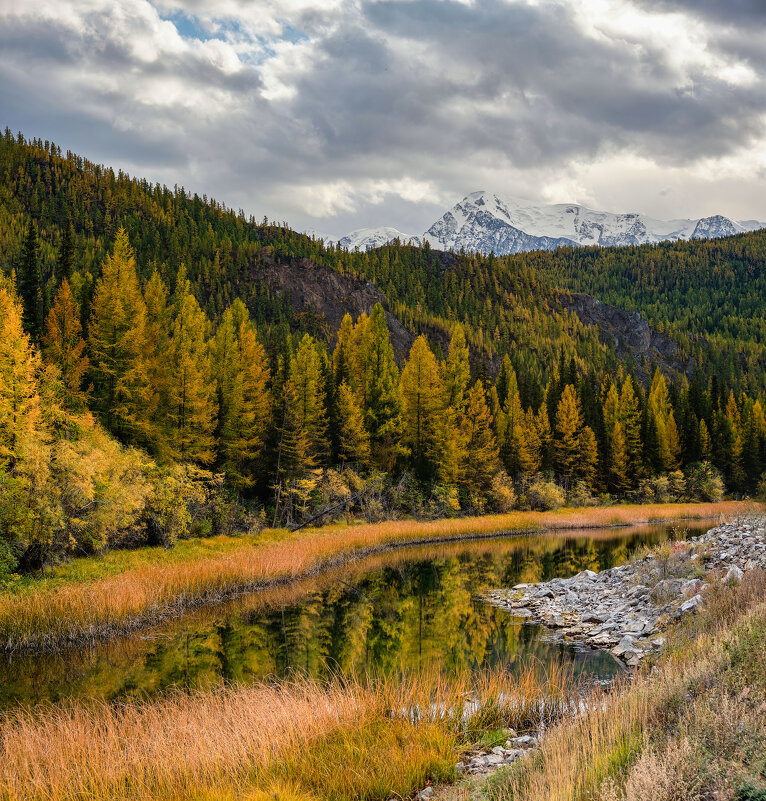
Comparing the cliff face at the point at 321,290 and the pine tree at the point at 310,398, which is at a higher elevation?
the cliff face at the point at 321,290

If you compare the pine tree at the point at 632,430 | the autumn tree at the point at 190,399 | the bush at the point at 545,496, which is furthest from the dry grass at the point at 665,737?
the pine tree at the point at 632,430

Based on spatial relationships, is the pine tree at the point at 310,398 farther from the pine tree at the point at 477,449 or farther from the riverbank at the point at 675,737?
the riverbank at the point at 675,737

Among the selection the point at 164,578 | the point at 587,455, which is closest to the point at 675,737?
the point at 164,578

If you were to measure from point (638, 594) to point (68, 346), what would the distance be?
129 ft

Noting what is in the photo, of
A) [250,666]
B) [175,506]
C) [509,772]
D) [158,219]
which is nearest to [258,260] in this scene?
[158,219]

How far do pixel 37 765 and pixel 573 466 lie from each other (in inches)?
3145

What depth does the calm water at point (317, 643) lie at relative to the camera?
53.4ft

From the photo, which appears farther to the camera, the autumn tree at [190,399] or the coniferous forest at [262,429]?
the autumn tree at [190,399]

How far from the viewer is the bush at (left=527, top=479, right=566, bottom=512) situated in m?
71.7

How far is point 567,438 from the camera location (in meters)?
81.7

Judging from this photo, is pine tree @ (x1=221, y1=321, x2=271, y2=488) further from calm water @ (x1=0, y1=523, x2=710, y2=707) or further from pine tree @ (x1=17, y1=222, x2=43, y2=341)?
calm water @ (x1=0, y1=523, x2=710, y2=707)

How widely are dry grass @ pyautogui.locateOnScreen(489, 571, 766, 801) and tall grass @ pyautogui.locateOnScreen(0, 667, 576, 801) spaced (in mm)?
1602

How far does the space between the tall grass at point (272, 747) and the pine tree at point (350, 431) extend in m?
45.1

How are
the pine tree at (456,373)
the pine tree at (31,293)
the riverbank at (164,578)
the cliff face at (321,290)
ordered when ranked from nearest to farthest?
the riverbank at (164,578), the pine tree at (31,293), the pine tree at (456,373), the cliff face at (321,290)
